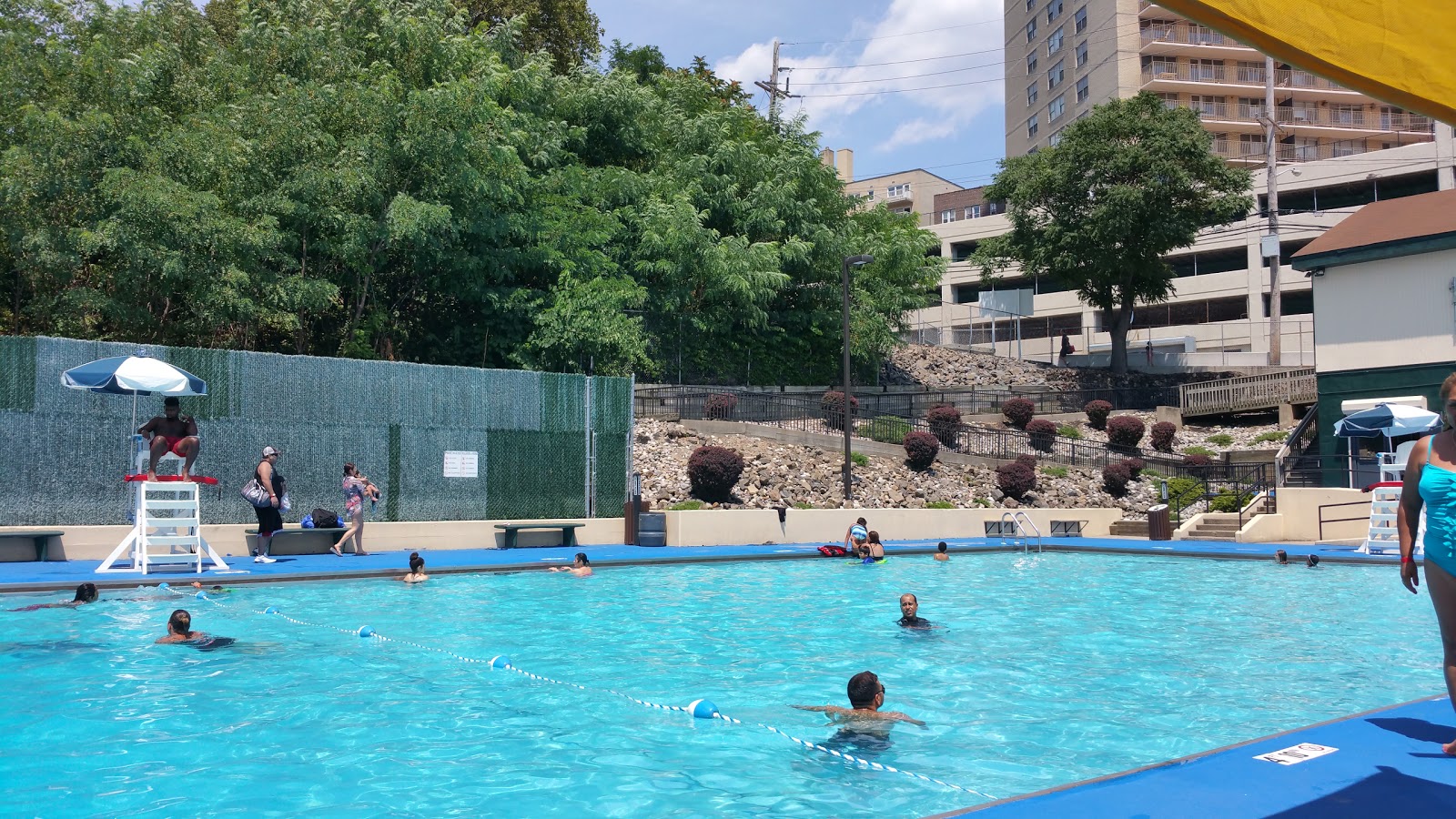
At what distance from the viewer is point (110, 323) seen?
1147 inches

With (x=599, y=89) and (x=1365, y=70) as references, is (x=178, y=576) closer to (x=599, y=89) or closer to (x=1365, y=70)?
(x=1365, y=70)

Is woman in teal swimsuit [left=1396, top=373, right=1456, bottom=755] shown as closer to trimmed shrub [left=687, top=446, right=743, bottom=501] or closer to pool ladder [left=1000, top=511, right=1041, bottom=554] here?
pool ladder [left=1000, top=511, right=1041, bottom=554]

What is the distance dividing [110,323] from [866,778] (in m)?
28.8

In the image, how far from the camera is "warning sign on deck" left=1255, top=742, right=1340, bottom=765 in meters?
5.68

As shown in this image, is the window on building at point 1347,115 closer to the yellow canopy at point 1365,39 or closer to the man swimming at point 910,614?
the man swimming at point 910,614

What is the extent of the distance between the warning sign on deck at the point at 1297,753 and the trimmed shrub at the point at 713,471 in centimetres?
2270

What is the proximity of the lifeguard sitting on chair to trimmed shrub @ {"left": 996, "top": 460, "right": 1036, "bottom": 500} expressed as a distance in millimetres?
24443

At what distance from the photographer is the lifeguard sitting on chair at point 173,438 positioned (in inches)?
637

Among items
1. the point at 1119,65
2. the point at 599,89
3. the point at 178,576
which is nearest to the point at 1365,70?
the point at 178,576

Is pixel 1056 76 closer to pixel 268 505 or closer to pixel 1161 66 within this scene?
Result: pixel 1161 66

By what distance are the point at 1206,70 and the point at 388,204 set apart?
2436 inches

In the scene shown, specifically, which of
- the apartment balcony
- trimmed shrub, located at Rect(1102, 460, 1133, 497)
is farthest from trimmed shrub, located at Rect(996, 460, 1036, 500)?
the apartment balcony

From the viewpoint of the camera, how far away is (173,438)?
16.5 metres

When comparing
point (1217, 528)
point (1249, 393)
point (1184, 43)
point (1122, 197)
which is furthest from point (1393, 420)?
point (1184, 43)
